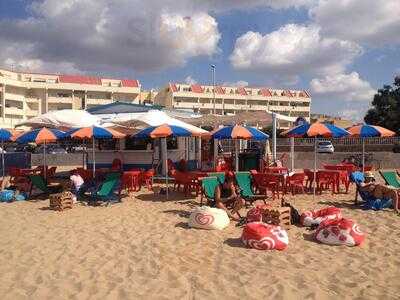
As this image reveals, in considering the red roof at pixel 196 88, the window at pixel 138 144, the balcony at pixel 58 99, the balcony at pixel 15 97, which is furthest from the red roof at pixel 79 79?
the window at pixel 138 144

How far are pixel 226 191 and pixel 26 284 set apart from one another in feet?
17.7

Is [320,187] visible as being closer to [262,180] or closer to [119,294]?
[262,180]

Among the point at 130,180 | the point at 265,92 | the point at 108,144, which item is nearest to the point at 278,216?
the point at 130,180

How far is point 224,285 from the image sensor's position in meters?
5.69

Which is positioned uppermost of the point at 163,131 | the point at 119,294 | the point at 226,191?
the point at 163,131

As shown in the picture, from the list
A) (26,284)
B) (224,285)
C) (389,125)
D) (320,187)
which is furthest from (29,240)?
(389,125)

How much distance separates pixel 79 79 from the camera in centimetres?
7194

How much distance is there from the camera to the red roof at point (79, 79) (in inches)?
2783

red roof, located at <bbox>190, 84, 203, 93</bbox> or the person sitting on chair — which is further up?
red roof, located at <bbox>190, 84, 203, 93</bbox>

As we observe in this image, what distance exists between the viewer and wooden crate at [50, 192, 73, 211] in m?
11.0

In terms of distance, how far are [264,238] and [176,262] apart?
58.4 inches

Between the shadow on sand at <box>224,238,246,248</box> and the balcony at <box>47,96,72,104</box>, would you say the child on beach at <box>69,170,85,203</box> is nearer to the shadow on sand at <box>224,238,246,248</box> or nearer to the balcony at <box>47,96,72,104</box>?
the shadow on sand at <box>224,238,246,248</box>

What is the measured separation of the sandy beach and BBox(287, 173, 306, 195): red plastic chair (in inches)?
107

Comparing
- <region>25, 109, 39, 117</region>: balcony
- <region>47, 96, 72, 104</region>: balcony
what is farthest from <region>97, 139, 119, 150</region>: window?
<region>47, 96, 72, 104</region>: balcony
